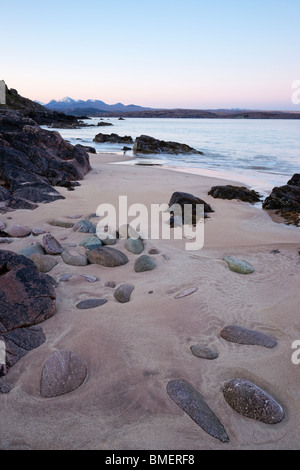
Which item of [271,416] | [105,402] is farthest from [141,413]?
[271,416]

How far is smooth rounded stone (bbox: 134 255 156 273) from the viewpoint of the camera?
4.68 m

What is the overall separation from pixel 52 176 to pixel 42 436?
9269mm

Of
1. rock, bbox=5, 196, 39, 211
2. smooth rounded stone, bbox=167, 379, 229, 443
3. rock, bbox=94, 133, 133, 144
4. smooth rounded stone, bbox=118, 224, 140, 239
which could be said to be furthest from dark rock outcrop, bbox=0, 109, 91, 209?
rock, bbox=94, 133, 133, 144

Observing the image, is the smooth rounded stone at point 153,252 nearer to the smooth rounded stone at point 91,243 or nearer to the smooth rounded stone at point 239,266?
the smooth rounded stone at point 91,243

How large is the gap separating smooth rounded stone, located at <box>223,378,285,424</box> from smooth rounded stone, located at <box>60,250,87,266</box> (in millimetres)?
2935

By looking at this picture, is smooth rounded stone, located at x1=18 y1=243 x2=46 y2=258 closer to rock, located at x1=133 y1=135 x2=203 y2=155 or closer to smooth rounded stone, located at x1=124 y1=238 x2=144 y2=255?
smooth rounded stone, located at x1=124 y1=238 x2=144 y2=255

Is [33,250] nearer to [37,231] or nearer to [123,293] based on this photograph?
[37,231]

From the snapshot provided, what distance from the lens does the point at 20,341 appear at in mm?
2992

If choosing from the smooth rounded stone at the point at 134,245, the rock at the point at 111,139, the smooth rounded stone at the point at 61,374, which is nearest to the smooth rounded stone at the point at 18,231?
the smooth rounded stone at the point at 134,245

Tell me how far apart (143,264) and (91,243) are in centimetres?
117

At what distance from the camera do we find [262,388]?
2615 mm

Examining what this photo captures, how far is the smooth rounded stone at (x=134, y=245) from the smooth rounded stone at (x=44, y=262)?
124 cm

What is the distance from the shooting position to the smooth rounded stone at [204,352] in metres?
2.93

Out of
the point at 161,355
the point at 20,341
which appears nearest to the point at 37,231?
the point at 20,341
